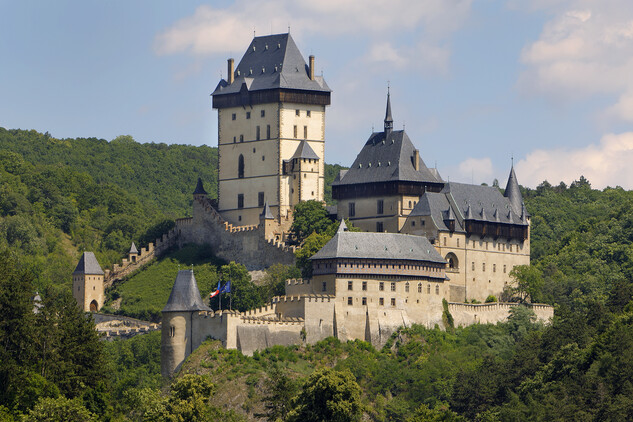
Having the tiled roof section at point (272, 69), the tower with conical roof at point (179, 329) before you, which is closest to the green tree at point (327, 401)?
the tower with conical roof at point (179, 329)

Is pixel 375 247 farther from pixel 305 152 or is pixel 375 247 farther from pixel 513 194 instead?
pixel 513 194

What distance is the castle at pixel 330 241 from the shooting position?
99.6 meters

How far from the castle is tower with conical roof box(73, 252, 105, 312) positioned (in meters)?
0.09

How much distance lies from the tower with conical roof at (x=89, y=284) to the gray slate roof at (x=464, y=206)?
22.4 m

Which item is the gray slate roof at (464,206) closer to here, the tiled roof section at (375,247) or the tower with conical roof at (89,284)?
the tiled roof section at (375,247)

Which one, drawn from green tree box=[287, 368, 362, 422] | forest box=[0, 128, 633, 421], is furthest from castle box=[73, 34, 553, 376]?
green tree box=[287, 368, 362, 422]

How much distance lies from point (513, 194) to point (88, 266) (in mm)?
29033

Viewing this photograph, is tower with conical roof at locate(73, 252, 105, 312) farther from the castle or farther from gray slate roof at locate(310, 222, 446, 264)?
gray slate roof at locate(310, 222, 446, 264)

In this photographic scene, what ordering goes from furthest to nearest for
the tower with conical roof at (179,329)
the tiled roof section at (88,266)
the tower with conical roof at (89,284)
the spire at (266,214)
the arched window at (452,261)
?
1. the tiled roof section at (88,266)
2. the tower with conical roof at (89,284)
3. the spire at (266,214)
4. the arched window at (452,261)
5. the tower with conical roof at (179,329)

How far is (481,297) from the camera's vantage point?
362ft

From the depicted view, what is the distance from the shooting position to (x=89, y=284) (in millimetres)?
116188

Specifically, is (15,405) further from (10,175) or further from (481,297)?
(10,175)

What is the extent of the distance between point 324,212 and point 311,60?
1146 cm

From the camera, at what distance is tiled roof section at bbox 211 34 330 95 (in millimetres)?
117062
